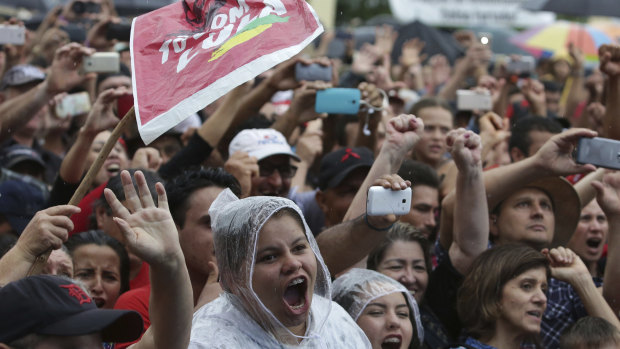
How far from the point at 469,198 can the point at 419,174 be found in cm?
96

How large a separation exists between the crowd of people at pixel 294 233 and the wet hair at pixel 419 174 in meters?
0.01

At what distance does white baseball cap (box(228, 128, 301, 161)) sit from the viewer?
200 inches

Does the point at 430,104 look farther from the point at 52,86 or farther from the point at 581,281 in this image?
the point at 52,86

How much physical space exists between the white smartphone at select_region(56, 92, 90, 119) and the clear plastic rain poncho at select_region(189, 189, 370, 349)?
3.28 m

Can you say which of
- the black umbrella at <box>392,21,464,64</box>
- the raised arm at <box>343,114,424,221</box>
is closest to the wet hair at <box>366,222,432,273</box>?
the raised arm at <box>343,114,424,221</box>

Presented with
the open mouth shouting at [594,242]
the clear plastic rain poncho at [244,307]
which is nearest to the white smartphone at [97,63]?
the clear plastic rain poncho at [244,307]

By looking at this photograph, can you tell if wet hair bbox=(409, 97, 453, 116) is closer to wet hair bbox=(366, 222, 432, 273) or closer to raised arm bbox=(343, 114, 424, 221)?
wet hair bbox=(366, 222, 432, 273)

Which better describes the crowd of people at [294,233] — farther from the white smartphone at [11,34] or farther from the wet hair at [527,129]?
the white smartphone at [11,34]

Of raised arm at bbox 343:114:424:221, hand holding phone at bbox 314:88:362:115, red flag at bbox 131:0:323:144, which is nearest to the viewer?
red flag at bbox 131:0:323:144

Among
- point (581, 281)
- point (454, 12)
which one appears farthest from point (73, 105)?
point (454, 12)

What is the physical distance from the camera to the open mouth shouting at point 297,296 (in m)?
3.04

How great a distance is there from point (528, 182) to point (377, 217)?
1.26m

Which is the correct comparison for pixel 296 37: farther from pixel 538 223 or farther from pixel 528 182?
pixel 538 223

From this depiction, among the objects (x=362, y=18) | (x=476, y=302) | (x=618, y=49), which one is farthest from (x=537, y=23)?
(x=476, y=302)
